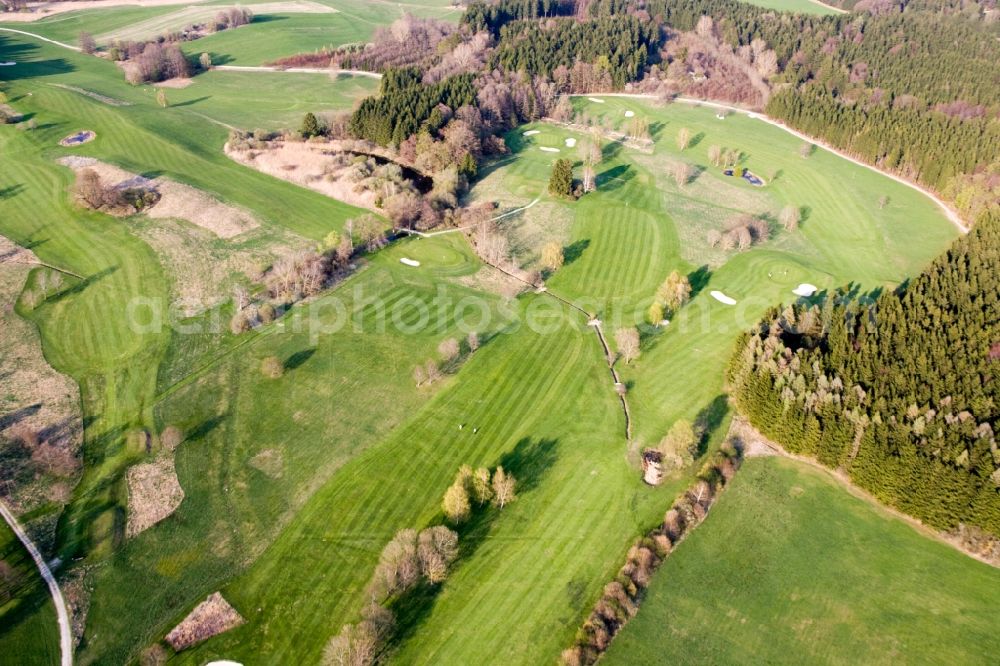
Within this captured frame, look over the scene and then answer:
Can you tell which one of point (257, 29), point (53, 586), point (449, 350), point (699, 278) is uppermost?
point (257, 29)

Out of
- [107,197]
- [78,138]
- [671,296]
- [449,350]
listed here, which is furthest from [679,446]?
[78,138]

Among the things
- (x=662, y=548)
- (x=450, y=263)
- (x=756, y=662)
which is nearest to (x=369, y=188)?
(x=450, y=263)

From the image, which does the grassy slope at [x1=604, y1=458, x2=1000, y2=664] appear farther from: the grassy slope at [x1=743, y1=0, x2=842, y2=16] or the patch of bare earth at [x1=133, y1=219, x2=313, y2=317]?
the grassy slope at [x1=743, y1=0, x2=842, y2=16]

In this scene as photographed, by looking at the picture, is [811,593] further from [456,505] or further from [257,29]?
[257,29]

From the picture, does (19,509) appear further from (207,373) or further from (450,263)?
(450,263)

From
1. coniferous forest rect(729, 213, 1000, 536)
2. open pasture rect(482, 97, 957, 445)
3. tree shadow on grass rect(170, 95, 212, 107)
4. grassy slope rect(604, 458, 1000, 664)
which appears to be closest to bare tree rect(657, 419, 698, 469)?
open pasture rect(482, 97, 957, 445)

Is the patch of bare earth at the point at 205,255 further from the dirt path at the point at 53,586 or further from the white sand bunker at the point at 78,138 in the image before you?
the white sand bunker at the point at 78,138
